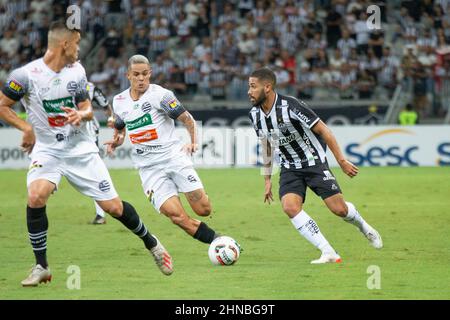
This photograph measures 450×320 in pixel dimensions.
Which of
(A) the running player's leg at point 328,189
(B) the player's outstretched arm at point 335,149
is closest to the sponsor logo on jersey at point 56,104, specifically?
(B) the player's outstretched arm at point 335,149

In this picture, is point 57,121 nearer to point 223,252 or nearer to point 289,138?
point 223,252

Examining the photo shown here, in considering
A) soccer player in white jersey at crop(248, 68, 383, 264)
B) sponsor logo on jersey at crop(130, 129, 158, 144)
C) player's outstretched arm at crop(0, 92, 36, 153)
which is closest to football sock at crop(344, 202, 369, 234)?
soccer player in white jersey at crop(248, 68, 383, 264)

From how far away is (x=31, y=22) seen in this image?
3036 cm

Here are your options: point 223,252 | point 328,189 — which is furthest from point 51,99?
point 328,189

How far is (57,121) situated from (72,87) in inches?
14.9

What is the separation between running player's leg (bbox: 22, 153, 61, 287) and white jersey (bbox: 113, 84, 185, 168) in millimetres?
1540

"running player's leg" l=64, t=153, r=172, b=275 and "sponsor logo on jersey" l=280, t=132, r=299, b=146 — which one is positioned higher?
"sponsor logo on jersey" l=280, t=132, r=299, b=146

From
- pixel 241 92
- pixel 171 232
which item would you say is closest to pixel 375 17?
pixel 241 92

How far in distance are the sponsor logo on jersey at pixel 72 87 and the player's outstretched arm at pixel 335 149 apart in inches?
109

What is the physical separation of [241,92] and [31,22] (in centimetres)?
779

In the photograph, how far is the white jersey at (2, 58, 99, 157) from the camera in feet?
29.9

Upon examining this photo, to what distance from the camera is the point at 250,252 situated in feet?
37.9

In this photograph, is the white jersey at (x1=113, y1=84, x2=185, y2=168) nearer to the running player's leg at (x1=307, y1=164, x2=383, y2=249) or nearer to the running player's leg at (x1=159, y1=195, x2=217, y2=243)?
the running player's leg at (x1=159, y1=195, x2=217, y2=243)

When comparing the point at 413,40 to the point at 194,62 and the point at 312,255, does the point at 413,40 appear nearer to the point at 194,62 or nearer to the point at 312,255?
the point at 194,62
